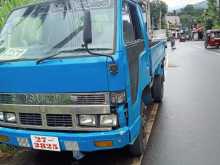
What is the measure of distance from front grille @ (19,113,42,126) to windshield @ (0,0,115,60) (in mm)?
707

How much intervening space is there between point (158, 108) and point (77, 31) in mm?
4509

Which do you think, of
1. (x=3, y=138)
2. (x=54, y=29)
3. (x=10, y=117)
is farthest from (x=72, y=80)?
(x=3, y=138)

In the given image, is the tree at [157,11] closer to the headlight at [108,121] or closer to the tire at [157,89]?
the tire at [157,89]

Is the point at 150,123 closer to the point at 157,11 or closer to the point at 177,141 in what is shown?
the point at 177,141

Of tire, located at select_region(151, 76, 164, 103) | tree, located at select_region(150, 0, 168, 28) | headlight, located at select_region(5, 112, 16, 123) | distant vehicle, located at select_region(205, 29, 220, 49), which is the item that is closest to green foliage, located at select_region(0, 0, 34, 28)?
headlight, located at select_region(5, 112, 16, 123)

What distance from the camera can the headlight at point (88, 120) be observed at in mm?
4590

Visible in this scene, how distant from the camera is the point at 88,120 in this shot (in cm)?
461

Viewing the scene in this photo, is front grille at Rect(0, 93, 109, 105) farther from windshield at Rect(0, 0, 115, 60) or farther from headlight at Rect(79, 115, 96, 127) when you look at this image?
windshield at Rect(0, 0, 115, 60)

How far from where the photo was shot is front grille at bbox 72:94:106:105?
4520 mm

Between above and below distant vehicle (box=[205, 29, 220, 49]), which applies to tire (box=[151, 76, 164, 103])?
above

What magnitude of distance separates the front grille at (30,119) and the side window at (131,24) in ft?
4.83

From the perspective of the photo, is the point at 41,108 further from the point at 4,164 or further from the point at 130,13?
the point at 130,13

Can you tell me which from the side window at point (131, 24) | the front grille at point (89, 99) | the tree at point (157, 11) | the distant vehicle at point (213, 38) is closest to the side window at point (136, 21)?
the side window at point (131, 24)

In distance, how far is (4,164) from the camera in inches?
226
